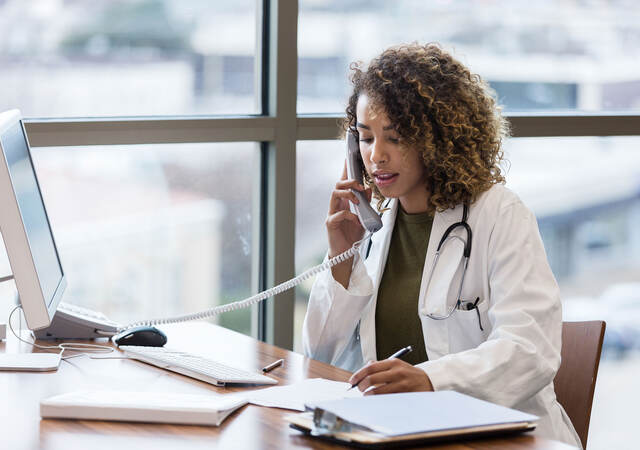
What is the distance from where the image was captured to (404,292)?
212 cm

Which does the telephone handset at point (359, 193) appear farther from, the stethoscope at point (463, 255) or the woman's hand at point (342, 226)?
the stethoscope at point (463, 255)

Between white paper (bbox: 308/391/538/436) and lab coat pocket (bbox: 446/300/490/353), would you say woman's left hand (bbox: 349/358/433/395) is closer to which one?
white paper (bbox: 308/391/538/436)

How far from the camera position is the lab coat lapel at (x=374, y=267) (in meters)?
2.12

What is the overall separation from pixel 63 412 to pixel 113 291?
1.34 metres

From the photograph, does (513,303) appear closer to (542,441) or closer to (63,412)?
(542,441)

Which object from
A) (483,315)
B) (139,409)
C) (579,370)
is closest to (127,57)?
(483,315)

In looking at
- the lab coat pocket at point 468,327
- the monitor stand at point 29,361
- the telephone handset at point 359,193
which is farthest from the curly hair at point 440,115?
the monitor stand at point 29,361

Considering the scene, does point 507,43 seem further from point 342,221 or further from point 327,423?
point 327,423

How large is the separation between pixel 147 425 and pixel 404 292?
852 millimetres

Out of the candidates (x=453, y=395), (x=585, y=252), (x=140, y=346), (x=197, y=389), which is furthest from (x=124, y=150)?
(x=585, y=252)

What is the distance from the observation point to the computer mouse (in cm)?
207

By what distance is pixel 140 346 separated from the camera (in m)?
2.06

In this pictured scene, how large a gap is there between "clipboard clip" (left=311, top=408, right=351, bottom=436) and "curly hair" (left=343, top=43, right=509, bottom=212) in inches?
33.4

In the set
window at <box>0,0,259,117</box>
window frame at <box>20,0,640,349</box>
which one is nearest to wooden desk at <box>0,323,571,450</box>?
window frame at <box>20,0,640,349</box>
